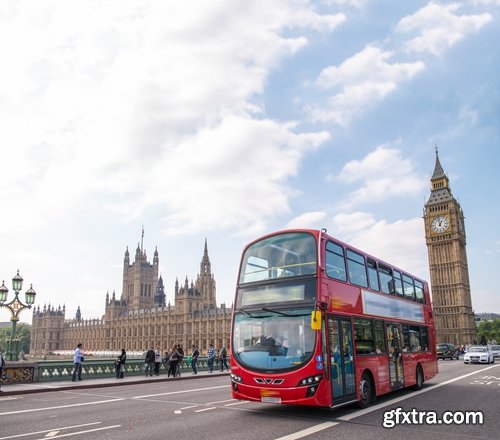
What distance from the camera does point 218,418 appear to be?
10.1 metres

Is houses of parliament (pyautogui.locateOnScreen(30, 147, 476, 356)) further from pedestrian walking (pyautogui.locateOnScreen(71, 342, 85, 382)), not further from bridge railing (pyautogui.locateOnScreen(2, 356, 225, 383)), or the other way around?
pedestrian walking (pyautogui.locateOnScreen(71, 342, 85, 382))

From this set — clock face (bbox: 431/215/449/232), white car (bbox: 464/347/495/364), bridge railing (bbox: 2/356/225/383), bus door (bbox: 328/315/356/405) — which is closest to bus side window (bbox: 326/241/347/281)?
bus door (bbox: 328/315/356/405)

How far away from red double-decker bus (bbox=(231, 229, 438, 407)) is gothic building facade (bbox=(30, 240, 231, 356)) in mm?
91601

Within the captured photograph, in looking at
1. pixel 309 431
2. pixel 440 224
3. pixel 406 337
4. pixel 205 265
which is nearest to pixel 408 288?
pixel 406 337

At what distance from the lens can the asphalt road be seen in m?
8.49

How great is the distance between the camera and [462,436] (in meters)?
8.54

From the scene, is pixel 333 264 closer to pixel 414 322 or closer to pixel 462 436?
pixel 462 436

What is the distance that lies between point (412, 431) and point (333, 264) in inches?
159

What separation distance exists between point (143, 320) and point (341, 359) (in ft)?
416

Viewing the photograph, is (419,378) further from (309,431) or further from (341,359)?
(309,431)

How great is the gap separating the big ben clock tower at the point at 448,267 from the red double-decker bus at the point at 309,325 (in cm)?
8333

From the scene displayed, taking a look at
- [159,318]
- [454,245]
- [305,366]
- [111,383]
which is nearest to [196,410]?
[305,366]

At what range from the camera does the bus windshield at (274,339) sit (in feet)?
32.1

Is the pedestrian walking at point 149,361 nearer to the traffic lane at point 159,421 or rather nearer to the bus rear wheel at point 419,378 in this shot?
the traffic lane at point 159,421
